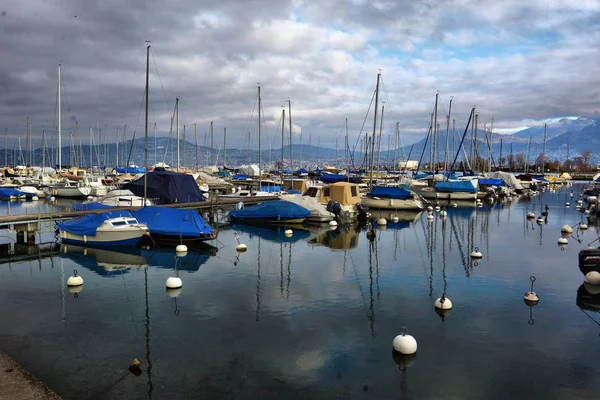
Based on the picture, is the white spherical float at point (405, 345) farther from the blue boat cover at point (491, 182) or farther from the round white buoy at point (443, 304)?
the blue boat cover at point (491, 182)

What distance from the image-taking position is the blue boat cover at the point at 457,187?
244 feet

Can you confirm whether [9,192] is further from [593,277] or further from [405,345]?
[593,277]

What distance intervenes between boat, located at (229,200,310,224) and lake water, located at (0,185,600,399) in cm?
1239

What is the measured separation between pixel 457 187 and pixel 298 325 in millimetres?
63334

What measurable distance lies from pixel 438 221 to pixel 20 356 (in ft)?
151

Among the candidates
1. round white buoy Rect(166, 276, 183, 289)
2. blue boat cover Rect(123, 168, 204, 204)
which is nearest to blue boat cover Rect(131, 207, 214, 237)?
round white buoy Rect(166, 276, 183, 289)

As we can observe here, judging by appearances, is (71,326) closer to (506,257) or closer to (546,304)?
(546,304)

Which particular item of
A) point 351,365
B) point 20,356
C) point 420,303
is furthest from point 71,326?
point 420,303

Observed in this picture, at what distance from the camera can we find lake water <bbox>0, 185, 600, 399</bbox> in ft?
43.9

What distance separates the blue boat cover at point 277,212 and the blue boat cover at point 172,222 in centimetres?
1185

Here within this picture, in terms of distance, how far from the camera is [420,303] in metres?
21.2

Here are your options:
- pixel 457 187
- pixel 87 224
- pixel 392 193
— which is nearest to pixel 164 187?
pixel 87 224

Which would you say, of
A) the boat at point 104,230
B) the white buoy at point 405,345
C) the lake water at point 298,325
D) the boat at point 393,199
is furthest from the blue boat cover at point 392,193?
the white buoy at point 405,345

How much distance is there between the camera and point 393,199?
60781 millimetres
